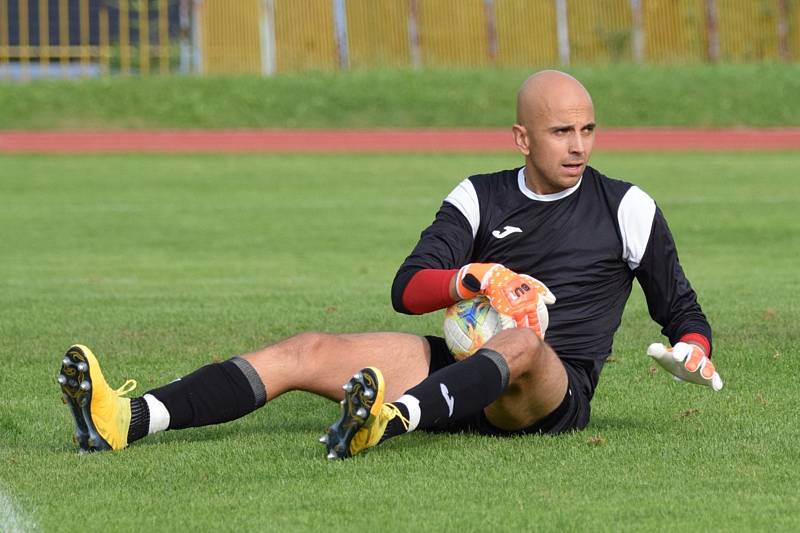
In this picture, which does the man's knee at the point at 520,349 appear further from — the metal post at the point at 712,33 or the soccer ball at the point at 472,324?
the metal post at the point at 712,33

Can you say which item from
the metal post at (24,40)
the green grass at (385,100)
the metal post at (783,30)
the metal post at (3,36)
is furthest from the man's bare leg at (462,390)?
the metal post at (3,36)

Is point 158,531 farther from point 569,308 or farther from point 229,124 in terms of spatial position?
point 229,124

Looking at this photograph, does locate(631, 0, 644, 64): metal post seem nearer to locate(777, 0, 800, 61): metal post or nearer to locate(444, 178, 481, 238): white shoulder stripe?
locate(777, 0, 800, 61): metal post

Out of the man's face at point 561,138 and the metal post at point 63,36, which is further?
the metal post at point 63,36

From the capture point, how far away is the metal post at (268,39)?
35.1 meters

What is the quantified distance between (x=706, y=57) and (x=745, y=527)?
32691 millimetres

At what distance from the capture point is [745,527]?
15.0 ft

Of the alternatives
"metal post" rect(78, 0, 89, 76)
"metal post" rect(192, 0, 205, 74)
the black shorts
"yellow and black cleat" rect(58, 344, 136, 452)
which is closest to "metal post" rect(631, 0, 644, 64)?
"metal post" rect(192, 0, 205, 74)

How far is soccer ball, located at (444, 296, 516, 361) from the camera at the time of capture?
222 inches

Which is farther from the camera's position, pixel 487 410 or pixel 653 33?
pixel 653 33

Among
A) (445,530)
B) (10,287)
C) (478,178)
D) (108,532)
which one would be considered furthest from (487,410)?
(10,287)

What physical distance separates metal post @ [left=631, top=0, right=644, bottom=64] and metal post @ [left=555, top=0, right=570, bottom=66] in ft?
5.34

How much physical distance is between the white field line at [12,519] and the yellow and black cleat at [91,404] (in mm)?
496

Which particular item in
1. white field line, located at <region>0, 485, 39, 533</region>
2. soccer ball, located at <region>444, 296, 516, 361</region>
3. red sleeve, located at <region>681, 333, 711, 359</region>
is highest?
soccer ball, located at <region>444, 296, 516, 361</region>
